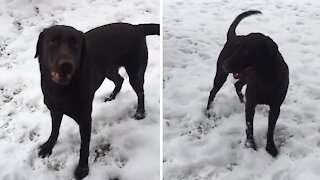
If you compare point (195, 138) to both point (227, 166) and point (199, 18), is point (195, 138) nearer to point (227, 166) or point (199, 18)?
point (227, 166)

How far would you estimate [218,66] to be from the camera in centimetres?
123

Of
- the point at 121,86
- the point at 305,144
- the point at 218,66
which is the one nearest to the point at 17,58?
the point at 121,86

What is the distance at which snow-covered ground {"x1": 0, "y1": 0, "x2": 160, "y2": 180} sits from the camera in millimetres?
1120

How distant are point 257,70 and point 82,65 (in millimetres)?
421

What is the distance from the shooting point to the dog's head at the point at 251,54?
102 centimetres

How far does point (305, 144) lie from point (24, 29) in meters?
1.09

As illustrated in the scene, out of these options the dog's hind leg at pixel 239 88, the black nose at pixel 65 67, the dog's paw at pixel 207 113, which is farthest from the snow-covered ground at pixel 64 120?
the black nose at pixel 65 67

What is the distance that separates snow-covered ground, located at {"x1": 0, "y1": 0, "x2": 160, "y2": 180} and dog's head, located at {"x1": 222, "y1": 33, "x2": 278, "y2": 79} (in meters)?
0.31

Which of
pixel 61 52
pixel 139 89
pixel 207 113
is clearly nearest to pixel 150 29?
pixel 139 89

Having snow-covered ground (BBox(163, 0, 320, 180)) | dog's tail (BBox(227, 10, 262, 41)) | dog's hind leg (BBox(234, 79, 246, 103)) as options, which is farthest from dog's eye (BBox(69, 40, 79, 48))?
dog's hind leg (BBox(234, 79, 246, 103))

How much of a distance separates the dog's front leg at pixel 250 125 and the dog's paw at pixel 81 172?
1.42ft

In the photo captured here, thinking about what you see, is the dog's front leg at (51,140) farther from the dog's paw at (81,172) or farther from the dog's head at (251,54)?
the dog's head at (251,54)

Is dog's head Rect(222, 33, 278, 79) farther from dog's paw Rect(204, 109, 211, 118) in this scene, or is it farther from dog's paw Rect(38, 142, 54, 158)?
dog's paw Rect(38, 142, 54, 158)

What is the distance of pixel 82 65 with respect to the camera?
37.9 inches
